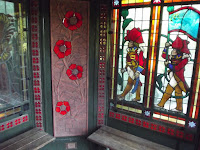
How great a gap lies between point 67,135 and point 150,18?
2.51 m

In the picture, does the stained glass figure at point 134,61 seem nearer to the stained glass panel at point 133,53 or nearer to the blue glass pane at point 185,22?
the stained glass panel at point 133,53

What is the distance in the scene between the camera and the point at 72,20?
3.20 m

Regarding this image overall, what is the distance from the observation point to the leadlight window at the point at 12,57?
2.85 metres

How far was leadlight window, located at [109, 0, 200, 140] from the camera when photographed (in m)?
2.68

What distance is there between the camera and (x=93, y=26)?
3271 mm

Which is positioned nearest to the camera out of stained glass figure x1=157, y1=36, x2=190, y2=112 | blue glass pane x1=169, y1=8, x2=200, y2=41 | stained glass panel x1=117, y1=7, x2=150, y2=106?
blue glass pane x1=169, y1=8, x2=200, y2=41

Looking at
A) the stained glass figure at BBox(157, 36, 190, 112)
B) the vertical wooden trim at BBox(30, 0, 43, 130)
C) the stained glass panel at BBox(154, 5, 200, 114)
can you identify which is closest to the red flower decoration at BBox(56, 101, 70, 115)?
the vertical wooden trim at BBox(30, 0, 43, 130)

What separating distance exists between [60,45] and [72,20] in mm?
466

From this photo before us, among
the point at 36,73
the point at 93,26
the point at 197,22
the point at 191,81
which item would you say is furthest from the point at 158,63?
the point at 36,73

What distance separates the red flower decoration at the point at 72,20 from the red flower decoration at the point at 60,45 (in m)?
0.27

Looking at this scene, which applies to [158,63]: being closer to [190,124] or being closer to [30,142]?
[190,124]

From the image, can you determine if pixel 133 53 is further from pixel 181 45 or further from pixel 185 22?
pixel 185 22

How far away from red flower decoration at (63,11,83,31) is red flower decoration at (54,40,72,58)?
0.88 ft

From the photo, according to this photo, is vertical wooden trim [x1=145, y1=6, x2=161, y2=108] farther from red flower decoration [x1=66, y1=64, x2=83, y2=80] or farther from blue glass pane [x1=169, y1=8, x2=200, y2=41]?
red flower decoration [x1=66, y1=64, x2=83, y2=80]
